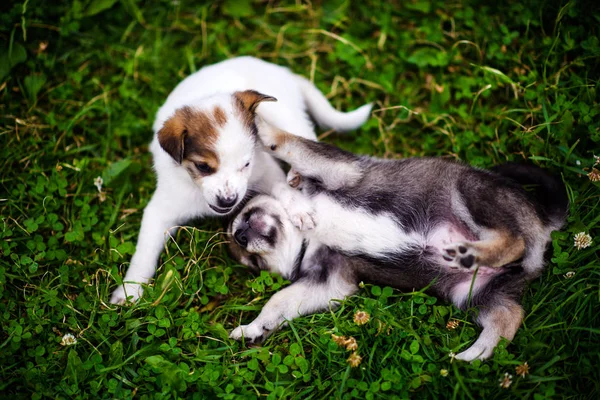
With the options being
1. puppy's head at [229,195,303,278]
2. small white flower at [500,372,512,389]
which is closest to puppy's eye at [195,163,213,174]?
puppy's head at [229,195,303,278]

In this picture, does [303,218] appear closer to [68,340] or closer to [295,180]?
[295,180]

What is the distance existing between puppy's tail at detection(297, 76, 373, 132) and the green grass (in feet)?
0.70

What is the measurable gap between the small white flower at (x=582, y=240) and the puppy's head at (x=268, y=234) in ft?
6.01

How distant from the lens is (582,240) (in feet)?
10.8

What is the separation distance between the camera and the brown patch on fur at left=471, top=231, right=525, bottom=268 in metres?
2.97

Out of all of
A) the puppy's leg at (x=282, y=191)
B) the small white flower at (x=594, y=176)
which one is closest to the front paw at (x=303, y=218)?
the puppy's leg at (x=282, y=191)

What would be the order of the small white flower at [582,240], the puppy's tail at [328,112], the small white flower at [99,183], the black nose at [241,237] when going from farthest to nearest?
the puppy's tail at [328,112], the small white flower at [99,183], the black nose at [241,237], the small white flower at [582,240]

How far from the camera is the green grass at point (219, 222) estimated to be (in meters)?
3.22

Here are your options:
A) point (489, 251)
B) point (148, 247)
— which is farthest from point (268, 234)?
point (489, 251)

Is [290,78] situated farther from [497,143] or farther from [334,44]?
[497,143]

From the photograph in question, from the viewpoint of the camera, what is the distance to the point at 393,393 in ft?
10.3

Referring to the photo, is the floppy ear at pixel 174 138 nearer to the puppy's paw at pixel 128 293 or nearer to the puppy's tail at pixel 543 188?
the puppy's paw at pixel 128 293

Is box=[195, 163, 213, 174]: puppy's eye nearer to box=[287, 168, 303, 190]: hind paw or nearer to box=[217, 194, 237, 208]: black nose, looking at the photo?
box=[217, 194, 237, 208]: black nose

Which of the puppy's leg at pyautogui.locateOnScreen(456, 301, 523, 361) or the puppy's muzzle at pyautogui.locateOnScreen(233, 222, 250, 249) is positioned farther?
the puppy's muzzle at pyautogui.locateOnScreen(233, 222, 250, 249)
